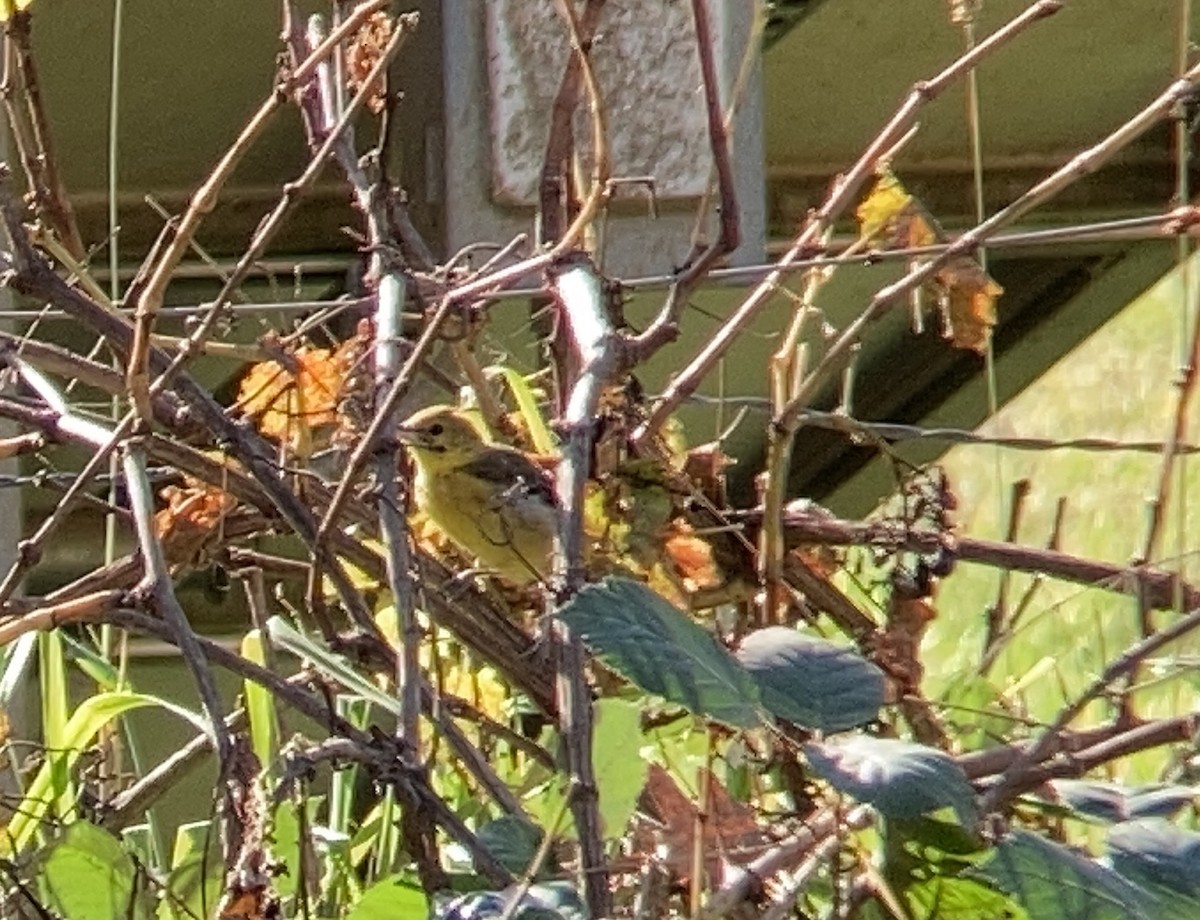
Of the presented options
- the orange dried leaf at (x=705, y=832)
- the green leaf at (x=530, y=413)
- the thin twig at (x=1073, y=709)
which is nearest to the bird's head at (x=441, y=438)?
the green leaf at (x=530, y=413)

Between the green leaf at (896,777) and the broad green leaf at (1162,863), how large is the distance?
0.25ft

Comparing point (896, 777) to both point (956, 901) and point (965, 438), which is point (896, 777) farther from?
point (965, 438)

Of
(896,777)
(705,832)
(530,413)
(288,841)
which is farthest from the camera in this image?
(530,413)

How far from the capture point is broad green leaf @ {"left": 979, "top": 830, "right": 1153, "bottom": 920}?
95cm

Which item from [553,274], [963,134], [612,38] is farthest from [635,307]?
[553,274]

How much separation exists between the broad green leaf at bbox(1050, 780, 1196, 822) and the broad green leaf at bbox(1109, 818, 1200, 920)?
41mm

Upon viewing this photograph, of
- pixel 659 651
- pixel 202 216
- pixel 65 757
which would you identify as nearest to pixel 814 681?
pixel 659 651

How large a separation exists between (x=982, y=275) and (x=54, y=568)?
1.64 meters

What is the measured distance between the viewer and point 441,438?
2.24 meters

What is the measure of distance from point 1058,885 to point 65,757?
90 cm

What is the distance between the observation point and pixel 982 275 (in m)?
1.79

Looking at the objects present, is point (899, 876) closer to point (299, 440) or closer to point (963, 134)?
point (299, 440)

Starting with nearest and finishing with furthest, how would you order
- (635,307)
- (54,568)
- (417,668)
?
(417,668) < (635,307) < (54,568)

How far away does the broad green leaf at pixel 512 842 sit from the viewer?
1.14m
